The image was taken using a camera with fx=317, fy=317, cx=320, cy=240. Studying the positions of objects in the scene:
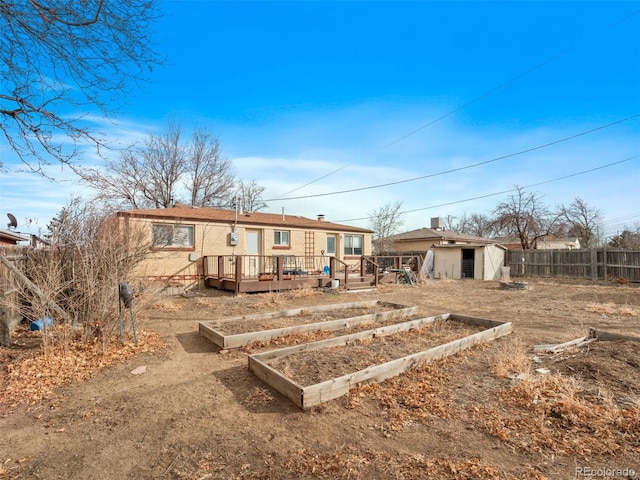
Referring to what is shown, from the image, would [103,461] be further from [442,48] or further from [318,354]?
[442,48]

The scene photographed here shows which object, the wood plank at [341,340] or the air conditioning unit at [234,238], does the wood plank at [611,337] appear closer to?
the wood plank at [341,340]

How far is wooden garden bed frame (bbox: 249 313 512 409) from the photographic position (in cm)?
344

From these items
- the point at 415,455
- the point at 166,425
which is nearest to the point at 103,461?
the point at 166,425

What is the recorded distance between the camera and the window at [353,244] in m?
18.4

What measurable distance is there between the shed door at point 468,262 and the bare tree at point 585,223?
18.6 meters

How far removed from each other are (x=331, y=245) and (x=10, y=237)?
16898 millimetres

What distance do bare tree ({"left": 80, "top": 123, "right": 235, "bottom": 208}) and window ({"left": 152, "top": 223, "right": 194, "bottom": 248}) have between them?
7786 mm

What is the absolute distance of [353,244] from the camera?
61.5ft

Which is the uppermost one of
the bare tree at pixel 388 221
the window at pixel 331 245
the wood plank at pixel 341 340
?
the bare tree at pixel 388 221

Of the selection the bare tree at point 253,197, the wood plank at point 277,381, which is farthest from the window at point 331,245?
the bare tree at point 253,197

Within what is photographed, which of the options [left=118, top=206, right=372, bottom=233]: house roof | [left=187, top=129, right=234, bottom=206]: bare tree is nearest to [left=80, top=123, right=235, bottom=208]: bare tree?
[left=187, top=129, right=234, bottom=206]: bare tree

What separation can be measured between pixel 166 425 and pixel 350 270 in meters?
15.3

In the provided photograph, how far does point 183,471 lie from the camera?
2.47m

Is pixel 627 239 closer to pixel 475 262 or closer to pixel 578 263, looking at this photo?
pixel 578 263
